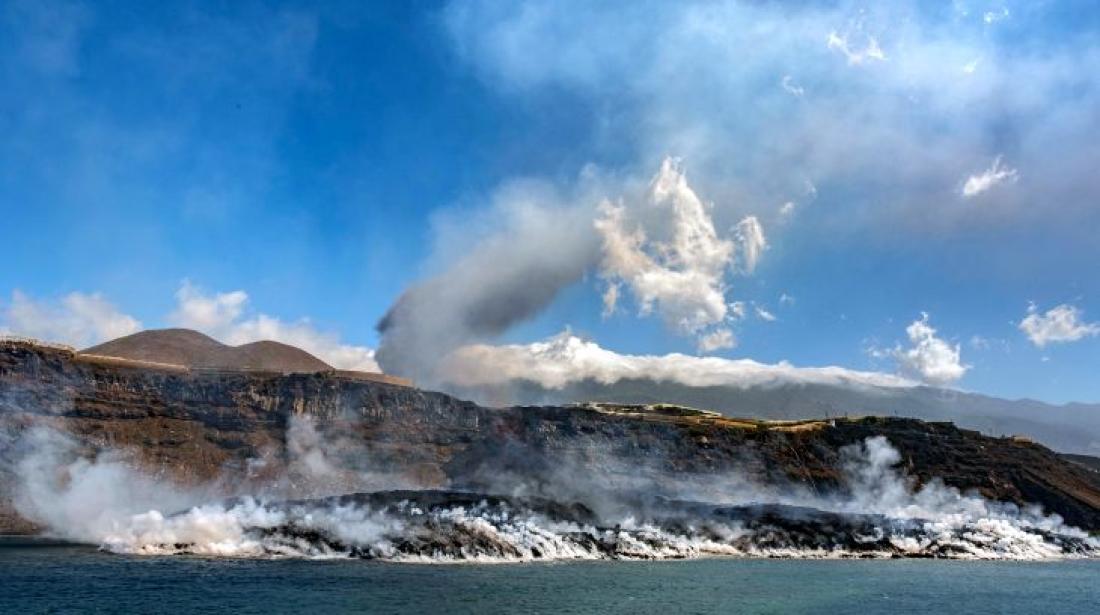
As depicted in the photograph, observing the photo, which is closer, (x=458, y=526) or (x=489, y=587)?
(x=489, y=587)

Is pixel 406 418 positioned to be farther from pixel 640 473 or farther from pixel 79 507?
pixel 79 507

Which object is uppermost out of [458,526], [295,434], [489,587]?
[295,434]

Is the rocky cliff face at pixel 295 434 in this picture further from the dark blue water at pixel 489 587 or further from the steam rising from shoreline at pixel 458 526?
the dark blue water at pixel 489 587

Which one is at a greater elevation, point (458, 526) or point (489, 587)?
point (458, 526)

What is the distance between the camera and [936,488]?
655ft

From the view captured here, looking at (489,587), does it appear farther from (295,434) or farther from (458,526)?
(295,434)

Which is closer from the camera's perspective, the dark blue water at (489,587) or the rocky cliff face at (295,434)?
the dark blue water at (489,587)

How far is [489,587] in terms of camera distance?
83875mm

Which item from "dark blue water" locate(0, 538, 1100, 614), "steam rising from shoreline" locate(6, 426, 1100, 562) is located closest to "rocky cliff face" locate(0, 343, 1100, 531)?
"steam rising from shoreline" locate(6, 426, 1100, 562)

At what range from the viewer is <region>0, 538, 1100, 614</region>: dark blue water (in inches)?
2785

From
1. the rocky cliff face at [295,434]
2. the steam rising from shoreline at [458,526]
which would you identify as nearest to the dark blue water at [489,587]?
the steam rising from shoreline at [458,526]

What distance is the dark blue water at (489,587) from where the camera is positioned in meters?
70.8

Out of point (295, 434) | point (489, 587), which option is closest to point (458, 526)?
point (489, 587)

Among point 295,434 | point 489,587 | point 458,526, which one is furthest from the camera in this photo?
point 295,434
